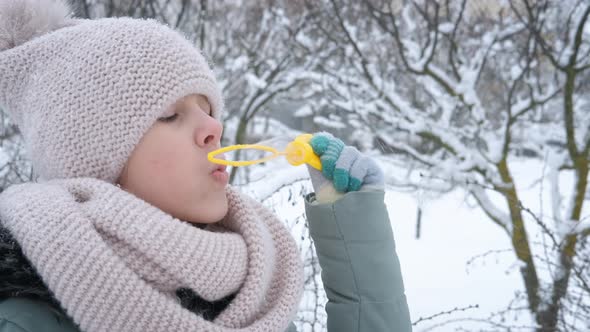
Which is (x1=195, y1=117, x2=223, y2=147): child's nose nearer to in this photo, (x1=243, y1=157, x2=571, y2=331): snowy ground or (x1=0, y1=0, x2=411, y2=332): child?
(x1=0, y1=0, x2=411, y2=332): child

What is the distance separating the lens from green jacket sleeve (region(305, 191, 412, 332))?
1209 millimetres

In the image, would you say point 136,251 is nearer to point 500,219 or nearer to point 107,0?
point 107,0

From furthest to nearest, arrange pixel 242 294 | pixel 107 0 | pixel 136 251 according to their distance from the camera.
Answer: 1. pixel 107 0
2. pixel 242 294
3. pixel 136 251

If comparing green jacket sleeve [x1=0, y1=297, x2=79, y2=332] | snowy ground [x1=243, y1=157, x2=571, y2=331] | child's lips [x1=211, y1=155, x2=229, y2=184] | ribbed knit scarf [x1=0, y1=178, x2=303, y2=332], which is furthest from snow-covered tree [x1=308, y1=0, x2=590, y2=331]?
green jacket sleeve [x1=0, y1=297, x2=79, y2=332]

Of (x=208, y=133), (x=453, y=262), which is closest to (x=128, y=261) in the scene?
(x=208, y=133)

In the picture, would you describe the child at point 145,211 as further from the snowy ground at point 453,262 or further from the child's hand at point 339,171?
the snowy ground at point 453,262

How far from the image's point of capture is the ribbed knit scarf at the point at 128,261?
0.88 m

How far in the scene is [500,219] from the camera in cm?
399

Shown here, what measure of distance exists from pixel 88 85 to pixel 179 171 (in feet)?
1.00

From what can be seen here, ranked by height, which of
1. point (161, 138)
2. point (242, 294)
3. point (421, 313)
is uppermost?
point (161, 138)

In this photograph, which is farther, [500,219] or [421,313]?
[421,313]

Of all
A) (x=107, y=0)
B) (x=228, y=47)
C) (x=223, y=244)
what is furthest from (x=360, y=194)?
(x=228, y=47)

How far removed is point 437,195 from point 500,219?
1.87 feet

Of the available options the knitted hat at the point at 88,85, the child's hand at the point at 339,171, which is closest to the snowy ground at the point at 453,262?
the child's hand at the point at 339,171
